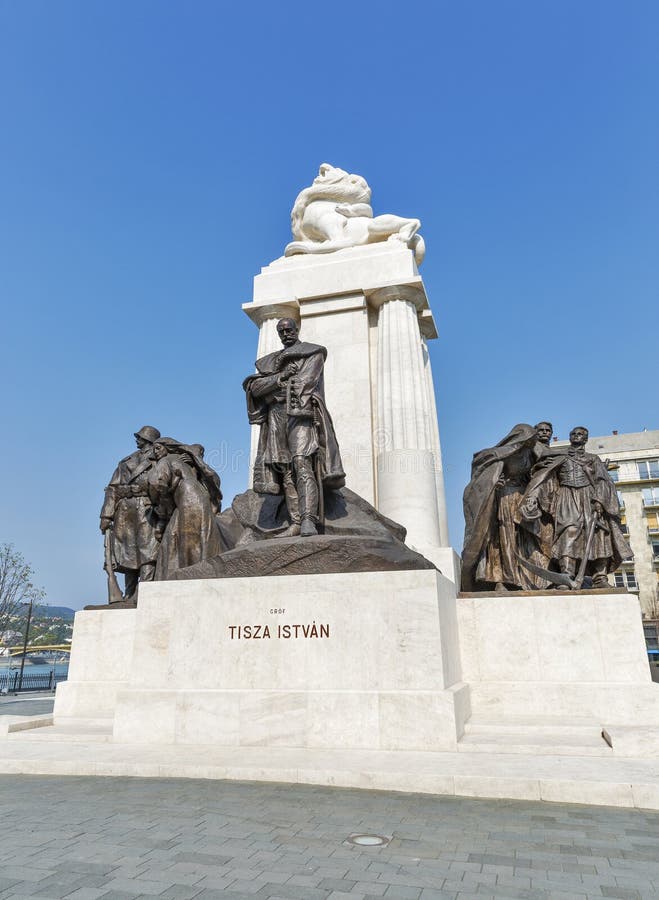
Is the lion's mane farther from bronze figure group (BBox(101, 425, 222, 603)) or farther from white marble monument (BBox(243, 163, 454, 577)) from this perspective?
bronze figure group (BBox(101, 425, 222, 603))

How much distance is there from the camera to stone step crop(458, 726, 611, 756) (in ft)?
21.5

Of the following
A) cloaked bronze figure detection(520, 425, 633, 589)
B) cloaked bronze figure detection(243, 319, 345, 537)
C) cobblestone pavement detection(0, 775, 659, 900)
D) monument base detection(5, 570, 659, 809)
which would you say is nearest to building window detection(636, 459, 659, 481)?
cloaked bronze figure detection(520, 425, 633, 589)

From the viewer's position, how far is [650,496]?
2425 inches

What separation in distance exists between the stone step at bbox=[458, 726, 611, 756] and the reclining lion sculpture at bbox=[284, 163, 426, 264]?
501 inches

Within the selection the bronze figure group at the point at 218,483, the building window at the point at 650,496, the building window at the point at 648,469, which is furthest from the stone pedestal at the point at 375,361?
the building window at the point at 648,469

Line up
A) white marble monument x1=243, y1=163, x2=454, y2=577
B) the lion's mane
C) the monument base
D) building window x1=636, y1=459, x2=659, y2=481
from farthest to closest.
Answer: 1. building window x1=636, y1=459, x2=659, y2=481
2. the lion's mane
3. white marble monument x1=243, y1=163, x2=454, y2=577
4. the monument base

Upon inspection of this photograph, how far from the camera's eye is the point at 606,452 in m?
67.6

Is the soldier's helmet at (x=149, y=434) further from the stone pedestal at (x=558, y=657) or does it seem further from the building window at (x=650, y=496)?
the building window at (x=650, y=496)

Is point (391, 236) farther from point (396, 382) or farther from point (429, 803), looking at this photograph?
point (429, 803)

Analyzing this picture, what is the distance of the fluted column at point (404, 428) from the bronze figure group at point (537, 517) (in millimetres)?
2093

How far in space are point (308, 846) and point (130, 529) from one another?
9.02 m

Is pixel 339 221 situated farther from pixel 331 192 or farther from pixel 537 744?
pixel 537 744

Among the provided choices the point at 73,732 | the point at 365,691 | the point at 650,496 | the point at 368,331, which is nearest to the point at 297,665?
the point at 365,691

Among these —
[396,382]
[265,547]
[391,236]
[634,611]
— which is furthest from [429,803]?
[391,236]
